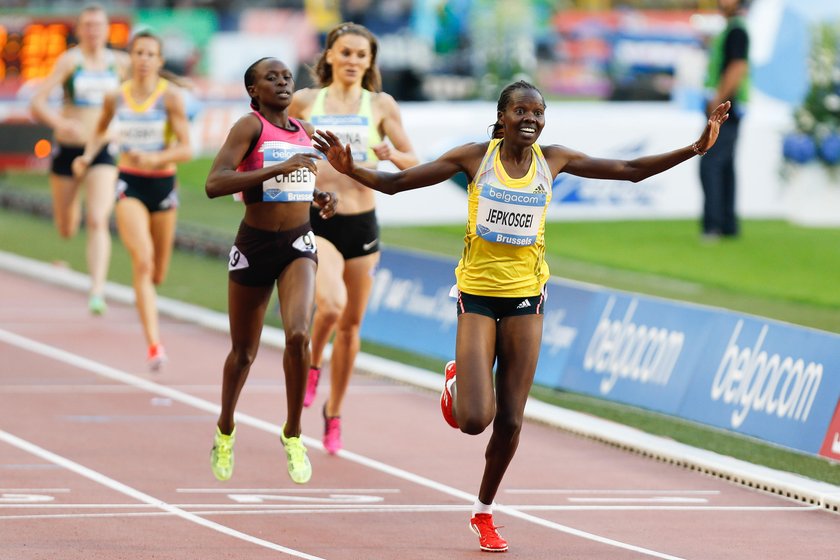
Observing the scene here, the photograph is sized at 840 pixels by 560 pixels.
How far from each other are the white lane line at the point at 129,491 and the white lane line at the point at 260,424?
162 cm

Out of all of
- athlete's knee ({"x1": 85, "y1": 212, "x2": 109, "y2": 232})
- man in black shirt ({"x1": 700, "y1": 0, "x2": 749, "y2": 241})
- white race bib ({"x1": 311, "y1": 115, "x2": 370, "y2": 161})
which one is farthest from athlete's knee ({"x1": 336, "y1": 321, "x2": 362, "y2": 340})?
man in black shirt ({"x1": 700, "y1": 0, "x2": 749, "y2": 241})

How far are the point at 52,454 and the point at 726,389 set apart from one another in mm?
4518

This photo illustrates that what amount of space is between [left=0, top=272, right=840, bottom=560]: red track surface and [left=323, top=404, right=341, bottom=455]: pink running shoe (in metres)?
0.10

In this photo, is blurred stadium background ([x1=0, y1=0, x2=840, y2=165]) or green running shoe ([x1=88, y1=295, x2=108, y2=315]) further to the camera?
blurred stadium background ([x1=0, y1=0, x2=840, y2=165])

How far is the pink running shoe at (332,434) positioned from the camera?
1131cm

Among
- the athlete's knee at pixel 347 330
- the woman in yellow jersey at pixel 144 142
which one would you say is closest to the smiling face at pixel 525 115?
the athlete's knee at pixel 347 330

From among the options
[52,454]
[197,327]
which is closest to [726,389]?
[52,454]

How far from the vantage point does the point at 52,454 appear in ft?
36.7

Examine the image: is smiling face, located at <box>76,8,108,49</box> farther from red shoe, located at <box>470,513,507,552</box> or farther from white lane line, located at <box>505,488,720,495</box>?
red shoe, located at <box>470,513,507,552</box>

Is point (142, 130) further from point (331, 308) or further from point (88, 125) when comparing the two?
point (88, 125)

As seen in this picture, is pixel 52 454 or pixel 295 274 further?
pixel 52 454

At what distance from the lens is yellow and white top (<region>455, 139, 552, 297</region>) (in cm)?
855

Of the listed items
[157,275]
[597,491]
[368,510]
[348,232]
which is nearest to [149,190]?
[157,275]

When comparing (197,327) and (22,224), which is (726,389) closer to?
(197,327)
